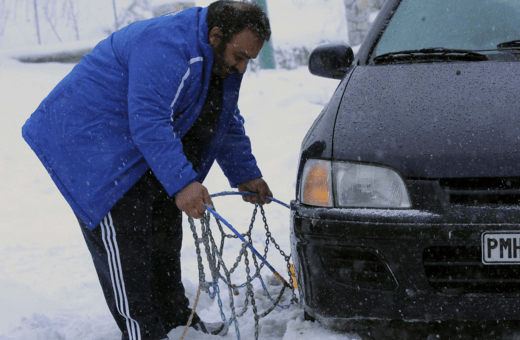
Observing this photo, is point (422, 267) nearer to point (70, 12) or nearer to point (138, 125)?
point (138, 125)

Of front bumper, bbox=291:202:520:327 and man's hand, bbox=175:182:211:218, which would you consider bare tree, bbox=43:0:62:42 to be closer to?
man's hand, bbox=175:182:211:218

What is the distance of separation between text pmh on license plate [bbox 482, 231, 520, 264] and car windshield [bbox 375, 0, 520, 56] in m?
1.26

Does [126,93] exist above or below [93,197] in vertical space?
above

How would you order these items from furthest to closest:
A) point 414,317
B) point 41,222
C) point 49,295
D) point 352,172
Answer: point 41,222, point 49,295, point 352,172, point 414,317

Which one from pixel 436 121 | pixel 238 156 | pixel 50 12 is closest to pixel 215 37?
pixel 238 156

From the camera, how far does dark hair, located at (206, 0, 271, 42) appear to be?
2.21m

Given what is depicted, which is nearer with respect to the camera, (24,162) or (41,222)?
(41,222)

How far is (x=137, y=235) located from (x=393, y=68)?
52.0 inches

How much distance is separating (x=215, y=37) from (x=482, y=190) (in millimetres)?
1155

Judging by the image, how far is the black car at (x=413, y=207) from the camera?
175cm

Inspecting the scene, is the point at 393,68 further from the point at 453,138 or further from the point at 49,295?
the point at 49,295

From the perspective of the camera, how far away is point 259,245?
14.1 ft

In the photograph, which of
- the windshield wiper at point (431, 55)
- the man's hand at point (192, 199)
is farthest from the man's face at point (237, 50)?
the windshield wiper at point (431, 55)

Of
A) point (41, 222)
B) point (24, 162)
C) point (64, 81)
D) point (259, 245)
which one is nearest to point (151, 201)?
point (64, 81)
